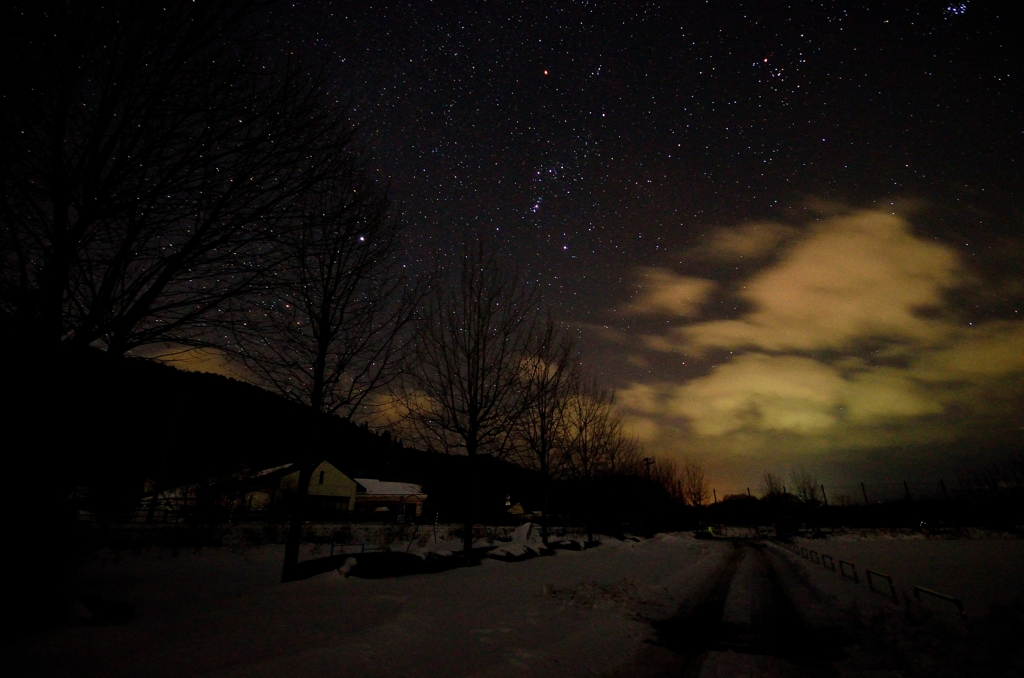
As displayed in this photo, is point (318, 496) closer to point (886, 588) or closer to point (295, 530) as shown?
point (295, 530)

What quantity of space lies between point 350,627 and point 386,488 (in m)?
63.2

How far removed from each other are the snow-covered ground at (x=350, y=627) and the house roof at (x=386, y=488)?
5222 centimetres

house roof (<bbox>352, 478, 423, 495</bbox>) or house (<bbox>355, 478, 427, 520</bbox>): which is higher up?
house roof (<bbox>352, 478, 423, 495</bbox>)

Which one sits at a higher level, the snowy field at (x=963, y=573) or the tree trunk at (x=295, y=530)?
the tree trunk at (x=295, y=530)

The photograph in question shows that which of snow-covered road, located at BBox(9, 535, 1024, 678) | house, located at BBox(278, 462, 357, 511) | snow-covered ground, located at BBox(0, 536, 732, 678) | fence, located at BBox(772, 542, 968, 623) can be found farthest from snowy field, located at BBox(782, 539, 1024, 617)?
house, located at BBox(278, 462, 357, 511)

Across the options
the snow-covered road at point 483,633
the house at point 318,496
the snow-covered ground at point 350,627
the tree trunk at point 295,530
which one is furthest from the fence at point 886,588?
the house at point 318,496

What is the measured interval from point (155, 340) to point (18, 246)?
1.34 meters

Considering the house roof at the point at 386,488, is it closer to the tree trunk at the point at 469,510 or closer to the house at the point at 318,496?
the house at the point at 318,496

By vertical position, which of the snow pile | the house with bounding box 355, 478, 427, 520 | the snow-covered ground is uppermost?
the snow-covered ground

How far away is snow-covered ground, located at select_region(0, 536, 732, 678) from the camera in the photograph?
4164 millimetres

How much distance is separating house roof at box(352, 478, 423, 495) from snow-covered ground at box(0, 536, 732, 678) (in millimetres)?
52220

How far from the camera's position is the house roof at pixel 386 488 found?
62.3m

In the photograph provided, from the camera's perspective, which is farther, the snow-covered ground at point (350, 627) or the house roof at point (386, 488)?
the house roof at point (386, 488)

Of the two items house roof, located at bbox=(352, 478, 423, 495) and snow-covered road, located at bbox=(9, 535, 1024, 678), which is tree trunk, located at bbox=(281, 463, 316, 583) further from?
house roof, located at bbox=(352, 478, 423, 495)
